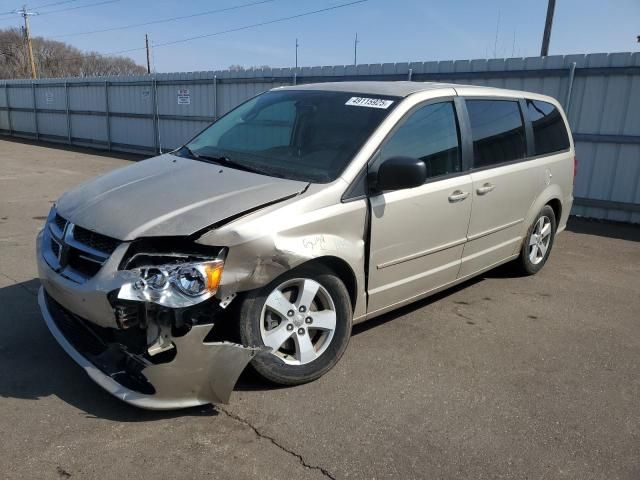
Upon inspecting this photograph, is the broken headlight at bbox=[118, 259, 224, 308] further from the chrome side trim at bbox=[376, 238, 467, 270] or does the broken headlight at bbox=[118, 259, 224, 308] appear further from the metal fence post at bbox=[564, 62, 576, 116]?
the metal fence post at bbox=[564, 62, 576, 116]

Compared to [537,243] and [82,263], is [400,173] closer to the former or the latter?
[82,263]

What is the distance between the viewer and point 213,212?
9.58 ft

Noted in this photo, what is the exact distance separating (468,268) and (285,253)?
212 centimetres

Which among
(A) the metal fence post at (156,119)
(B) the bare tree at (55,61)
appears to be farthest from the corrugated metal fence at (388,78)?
(B) the bare tree at (55,61)

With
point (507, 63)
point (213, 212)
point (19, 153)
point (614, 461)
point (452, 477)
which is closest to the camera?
point (452, 477)

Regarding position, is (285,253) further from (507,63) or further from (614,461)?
(507,63)

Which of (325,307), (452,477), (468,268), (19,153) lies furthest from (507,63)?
(19,153)

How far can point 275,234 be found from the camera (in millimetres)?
2938

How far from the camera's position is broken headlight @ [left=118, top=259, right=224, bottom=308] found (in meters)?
2.65

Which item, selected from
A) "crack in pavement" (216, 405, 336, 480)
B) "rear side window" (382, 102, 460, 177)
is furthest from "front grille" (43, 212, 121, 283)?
"rear side window" (382, 102, 460, 177)

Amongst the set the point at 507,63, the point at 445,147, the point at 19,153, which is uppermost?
the point at 507,63

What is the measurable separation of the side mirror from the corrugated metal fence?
6559 mm

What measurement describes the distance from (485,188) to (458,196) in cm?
42

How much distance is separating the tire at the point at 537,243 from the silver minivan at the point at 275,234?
67 centimetres
